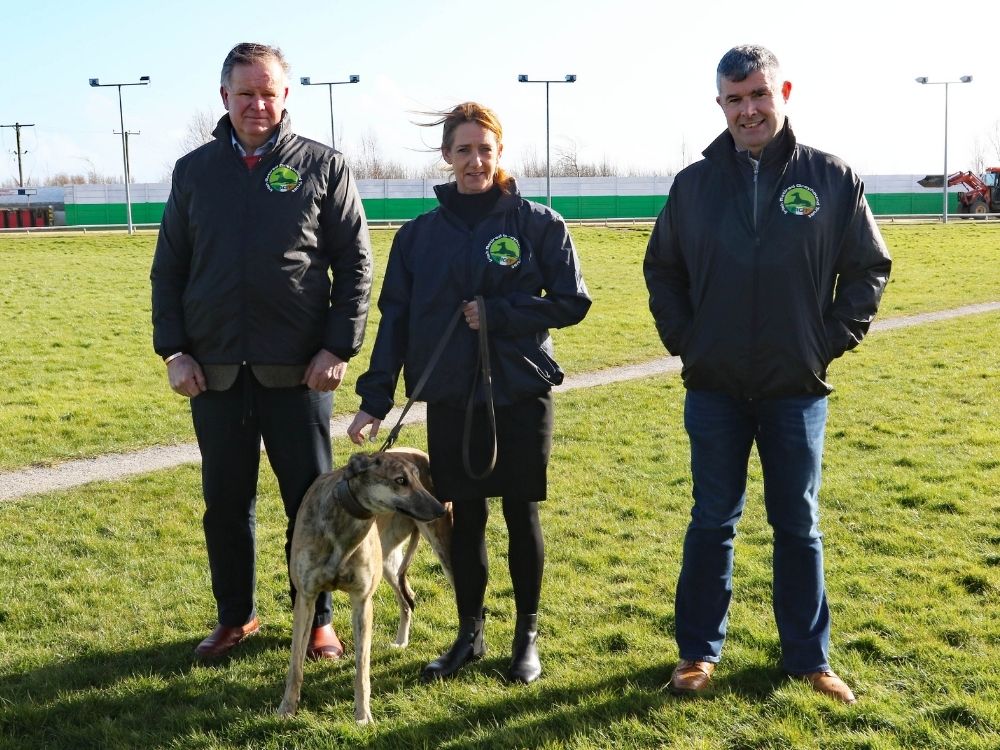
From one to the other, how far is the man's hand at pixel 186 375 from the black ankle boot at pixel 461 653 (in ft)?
4.69

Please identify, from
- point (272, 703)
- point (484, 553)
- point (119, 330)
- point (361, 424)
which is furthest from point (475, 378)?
point (119, 330)

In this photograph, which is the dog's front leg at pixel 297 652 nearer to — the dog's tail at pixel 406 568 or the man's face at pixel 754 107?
the dog's tail at pixel 406 568

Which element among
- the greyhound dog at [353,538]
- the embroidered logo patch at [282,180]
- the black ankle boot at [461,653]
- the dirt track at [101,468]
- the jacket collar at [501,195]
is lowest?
the dirt track at [101,468]

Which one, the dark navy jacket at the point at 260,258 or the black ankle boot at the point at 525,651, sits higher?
the dark navy jacket at the point at 260,258

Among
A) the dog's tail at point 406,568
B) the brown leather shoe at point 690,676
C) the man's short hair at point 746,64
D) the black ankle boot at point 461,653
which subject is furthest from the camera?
the dog's tail at point 406,568

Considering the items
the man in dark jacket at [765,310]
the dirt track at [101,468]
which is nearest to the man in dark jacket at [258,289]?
the man in dark jacket at [765,310]

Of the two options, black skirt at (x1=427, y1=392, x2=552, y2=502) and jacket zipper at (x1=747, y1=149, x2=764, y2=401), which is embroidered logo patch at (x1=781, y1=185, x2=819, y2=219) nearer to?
jacket zipper at (x1=747, y1=149, x2=764, y2=401)

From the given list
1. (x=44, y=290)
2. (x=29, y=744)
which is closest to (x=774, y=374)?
(x=29, y=744)

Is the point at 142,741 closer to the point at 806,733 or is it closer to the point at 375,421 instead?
the point at 375,421

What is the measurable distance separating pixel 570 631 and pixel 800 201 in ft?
7.09

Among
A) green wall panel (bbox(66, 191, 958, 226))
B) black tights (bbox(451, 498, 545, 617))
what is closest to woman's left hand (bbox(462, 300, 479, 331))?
black tights (bbox(451, 498, 545, 617))

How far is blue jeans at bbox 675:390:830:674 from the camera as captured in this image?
3566mm

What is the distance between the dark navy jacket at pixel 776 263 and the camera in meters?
3.39

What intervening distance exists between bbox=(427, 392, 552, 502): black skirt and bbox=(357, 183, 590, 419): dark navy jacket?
0.07 meters
